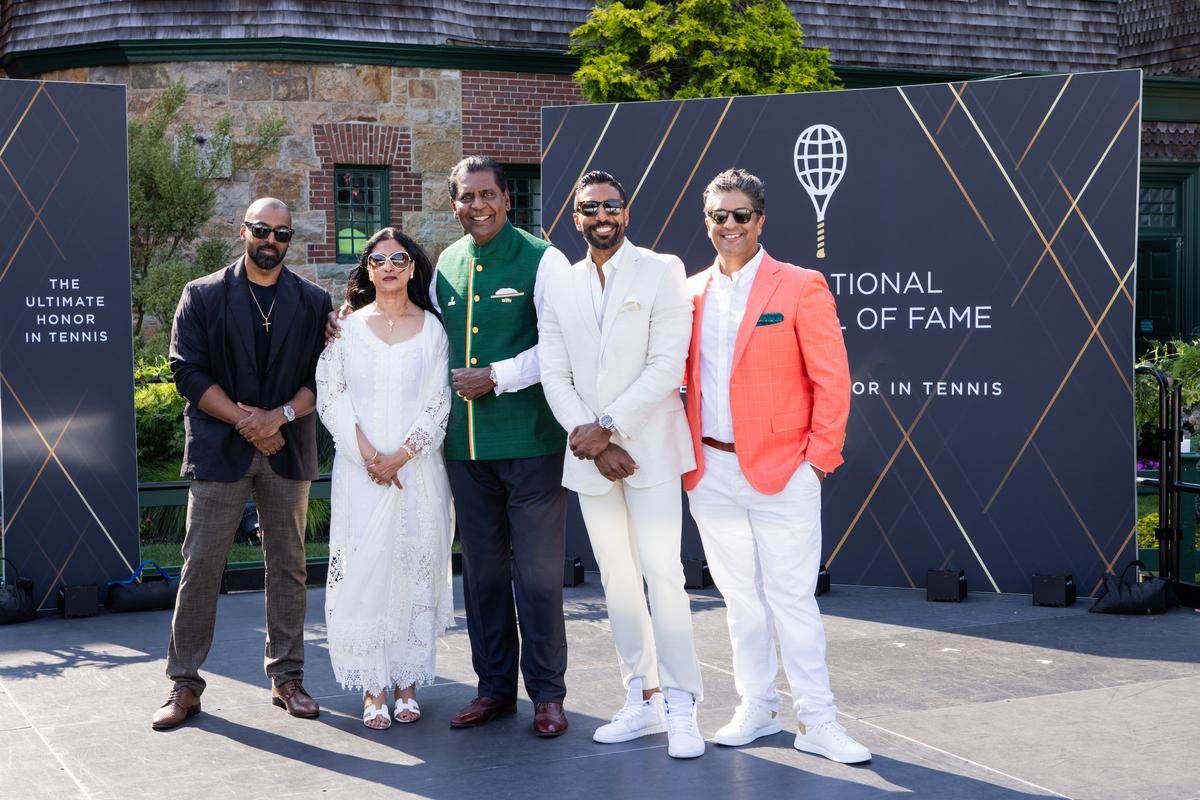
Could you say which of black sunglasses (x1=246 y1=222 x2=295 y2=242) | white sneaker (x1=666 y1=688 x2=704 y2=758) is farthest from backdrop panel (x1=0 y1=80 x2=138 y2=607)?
Result: white sneaker (x1=666 y1=688 x2=704 y2=758)

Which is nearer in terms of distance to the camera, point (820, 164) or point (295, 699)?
point (295, 699)

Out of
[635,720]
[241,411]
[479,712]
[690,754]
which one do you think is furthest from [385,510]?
[690,754]

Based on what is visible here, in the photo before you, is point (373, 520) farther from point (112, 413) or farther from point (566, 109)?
point (566, 109)

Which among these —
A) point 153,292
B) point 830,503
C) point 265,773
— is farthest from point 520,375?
point 153,292

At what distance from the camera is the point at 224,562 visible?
530 cm

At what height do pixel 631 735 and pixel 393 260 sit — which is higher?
pixel 393 260

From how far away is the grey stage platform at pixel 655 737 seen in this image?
14.6ft

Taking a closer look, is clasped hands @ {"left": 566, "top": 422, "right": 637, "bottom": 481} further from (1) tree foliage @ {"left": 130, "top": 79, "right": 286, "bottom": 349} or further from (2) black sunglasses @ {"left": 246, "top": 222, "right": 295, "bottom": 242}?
(1) tree foliage @ {"left": 130, "top": 79, "right": 286, "bottom": 349}

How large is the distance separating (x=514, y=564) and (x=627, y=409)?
0.81 metres

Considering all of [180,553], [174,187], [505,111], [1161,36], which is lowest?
[180,553]

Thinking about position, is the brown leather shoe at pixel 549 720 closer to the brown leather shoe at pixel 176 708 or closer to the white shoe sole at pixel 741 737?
the white shoe sole at pixel 741 737

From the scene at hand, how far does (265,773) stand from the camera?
15.1 feet

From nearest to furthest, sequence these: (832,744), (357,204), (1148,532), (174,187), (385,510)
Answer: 1. (832,744)
2. (385,510)
3. (1148,532)
4. (174,187)
5. (357,204)

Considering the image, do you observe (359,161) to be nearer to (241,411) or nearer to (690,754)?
(241,411)
